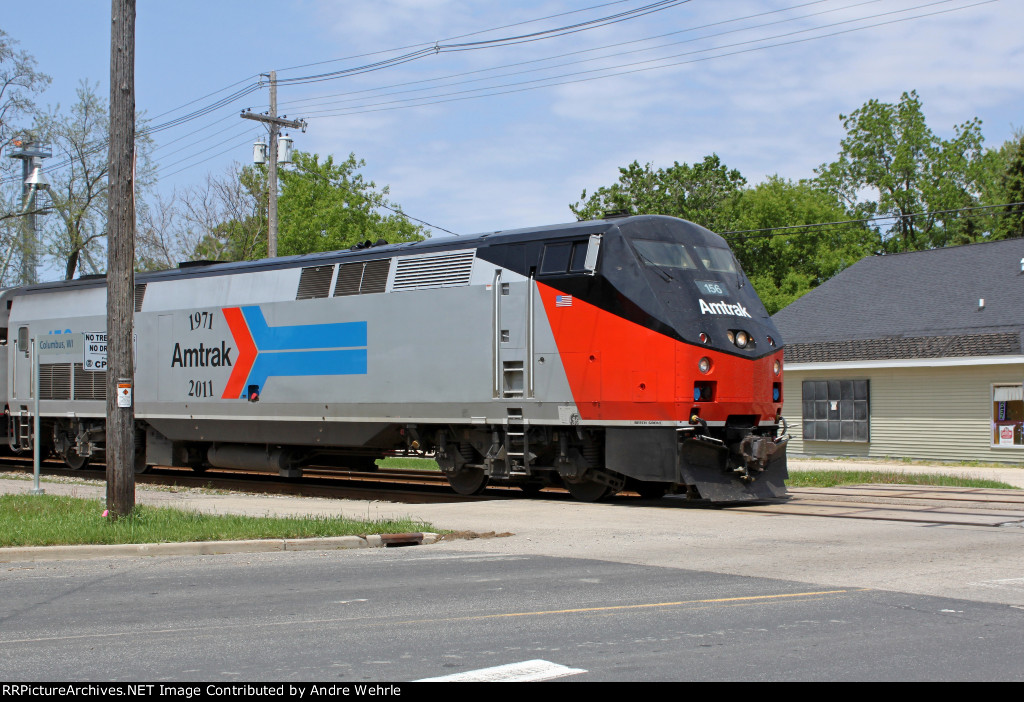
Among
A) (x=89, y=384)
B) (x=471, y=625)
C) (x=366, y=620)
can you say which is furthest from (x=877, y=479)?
(x=89, y=384)

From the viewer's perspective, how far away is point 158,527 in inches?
478

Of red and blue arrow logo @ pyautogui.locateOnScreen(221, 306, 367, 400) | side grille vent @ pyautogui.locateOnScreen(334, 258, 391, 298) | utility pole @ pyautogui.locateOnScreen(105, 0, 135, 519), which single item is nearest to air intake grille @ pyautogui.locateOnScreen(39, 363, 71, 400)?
red and blue arrow logo @ pyautogui.locateOnScreen(221, 306, 367, 400)

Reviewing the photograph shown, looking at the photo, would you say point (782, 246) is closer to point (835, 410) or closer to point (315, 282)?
point (835, 410)

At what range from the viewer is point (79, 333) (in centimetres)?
2273

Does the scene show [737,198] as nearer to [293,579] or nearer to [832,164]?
[832,164]

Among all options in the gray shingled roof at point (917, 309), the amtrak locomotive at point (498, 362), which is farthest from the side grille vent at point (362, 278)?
the gray shingled roof at point (917, 309)

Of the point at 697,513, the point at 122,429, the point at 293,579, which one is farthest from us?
the point at 697,513

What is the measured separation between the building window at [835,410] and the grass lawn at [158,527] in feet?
64.3

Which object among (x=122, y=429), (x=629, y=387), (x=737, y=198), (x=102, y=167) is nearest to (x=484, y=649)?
(x=122, y=429)

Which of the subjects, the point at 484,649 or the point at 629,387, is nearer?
the point at 484,649

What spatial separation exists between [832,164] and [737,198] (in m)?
11.0

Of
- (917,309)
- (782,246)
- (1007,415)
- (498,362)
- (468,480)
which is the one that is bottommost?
(468,480)

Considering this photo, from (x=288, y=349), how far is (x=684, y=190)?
133 ft

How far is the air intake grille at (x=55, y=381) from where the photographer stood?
75.4 ft
